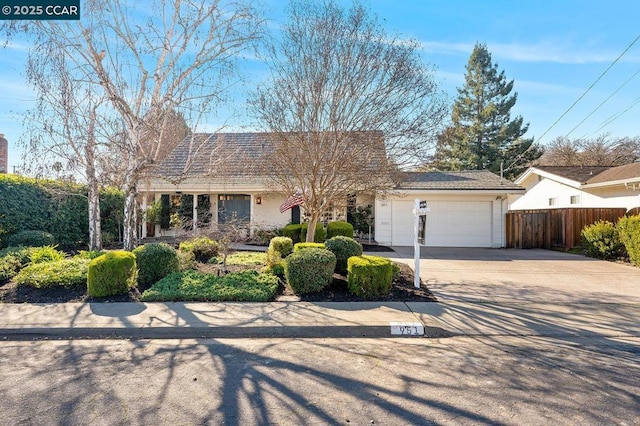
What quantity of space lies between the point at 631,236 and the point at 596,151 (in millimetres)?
24098

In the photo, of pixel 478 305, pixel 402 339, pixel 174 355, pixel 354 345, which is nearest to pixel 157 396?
pixel 174 355

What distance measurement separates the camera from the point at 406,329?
191 inches

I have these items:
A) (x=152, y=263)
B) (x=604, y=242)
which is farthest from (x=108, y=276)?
(x=604, y=242)

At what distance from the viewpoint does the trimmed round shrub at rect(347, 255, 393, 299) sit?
20.6 feet

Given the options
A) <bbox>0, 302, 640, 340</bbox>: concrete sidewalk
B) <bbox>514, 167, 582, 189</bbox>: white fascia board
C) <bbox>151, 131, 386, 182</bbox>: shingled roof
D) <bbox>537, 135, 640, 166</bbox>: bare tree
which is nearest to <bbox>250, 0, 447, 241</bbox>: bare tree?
<bbox>151, 131, 386, 182</bbox>: shingled roof

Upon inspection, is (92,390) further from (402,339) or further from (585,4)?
(585,4)

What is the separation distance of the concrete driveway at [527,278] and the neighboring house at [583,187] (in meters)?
4.68

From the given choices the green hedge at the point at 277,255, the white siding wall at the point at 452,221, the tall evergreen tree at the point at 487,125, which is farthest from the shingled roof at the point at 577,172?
the green hedge at the point at 277,255

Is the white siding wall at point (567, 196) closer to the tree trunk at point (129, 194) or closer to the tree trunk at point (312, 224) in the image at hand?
the tree trunk at point (312, 224)

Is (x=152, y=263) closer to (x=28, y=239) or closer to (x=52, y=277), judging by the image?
(x=52, y=277)

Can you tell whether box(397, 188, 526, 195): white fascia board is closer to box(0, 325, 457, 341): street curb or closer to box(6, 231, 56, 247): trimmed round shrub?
box(0, 325, 457, 341): street curb

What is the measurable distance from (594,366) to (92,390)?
513 cm

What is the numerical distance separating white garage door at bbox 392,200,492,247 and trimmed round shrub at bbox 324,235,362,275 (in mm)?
7781

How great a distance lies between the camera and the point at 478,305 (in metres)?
6.04
